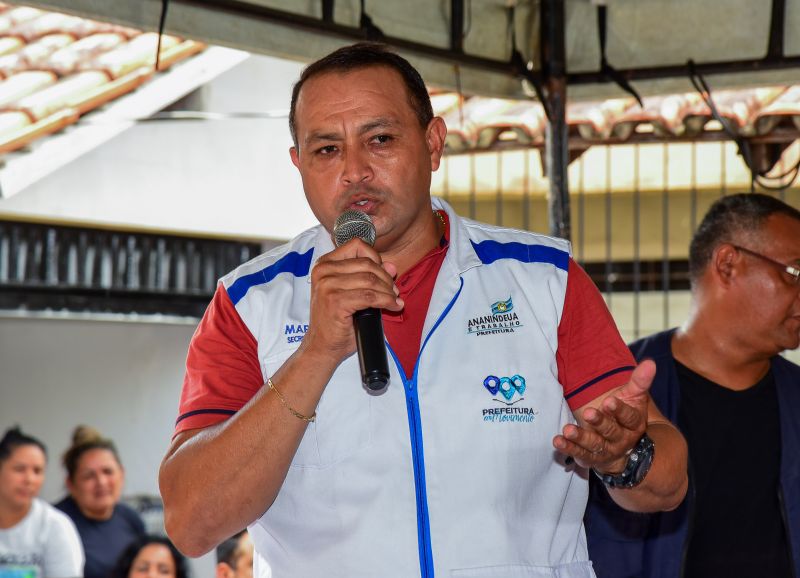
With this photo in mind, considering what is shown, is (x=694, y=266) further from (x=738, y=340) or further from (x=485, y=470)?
(x=485, y=470)

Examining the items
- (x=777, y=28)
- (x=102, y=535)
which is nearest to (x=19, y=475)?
(x=102, y=535)

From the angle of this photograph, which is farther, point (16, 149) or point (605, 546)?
point (16, 149)

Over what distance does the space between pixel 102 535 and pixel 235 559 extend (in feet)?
6.69

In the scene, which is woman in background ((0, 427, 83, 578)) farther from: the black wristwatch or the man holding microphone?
the black wristwatch

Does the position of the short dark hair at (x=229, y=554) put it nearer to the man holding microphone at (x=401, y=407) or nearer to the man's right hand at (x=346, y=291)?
the man holding microphone at (x=401, y=407)

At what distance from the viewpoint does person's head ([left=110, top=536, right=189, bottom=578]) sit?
17.7ft

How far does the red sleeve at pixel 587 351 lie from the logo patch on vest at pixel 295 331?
479mm

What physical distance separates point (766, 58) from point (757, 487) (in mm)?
1415

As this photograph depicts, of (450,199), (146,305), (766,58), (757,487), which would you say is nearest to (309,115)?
(757,487)

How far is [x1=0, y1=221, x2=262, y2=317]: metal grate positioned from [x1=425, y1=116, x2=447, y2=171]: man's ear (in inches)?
194

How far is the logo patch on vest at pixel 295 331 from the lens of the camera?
7.30 ft

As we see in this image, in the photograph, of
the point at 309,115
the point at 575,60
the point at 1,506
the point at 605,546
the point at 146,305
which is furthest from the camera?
the point at 146,305

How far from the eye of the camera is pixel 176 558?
544 centimetres

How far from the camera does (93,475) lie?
251 inches
